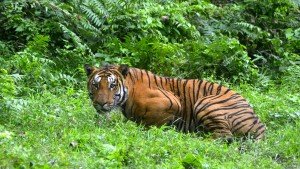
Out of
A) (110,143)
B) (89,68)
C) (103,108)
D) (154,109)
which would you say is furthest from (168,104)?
(110,143)

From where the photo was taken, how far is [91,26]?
11492mm

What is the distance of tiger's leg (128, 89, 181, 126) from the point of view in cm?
855

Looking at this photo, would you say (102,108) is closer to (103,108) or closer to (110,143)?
(103,108)

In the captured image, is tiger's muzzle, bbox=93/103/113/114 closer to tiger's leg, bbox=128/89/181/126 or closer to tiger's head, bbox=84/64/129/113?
tiger's head, bbox=84/64/129/113

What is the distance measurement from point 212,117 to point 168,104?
0.59 meters

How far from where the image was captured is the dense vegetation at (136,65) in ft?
22.6

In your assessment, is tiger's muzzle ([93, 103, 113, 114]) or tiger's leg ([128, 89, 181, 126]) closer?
tiger's muzzle ([93, 103, 113, 114])

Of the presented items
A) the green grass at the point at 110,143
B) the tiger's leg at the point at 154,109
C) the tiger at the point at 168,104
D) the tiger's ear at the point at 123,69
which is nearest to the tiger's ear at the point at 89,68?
the tiger at the point at 168,104

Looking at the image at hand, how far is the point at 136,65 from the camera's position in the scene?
11289mm

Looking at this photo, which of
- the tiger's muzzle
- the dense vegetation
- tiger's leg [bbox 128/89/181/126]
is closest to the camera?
the dense vegetation

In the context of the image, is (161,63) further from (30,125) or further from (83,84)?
(30,125)

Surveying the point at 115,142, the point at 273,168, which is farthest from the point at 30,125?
the point at 273,168

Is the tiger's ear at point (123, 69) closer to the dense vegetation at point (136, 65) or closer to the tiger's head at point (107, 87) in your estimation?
the tiger's head at point (107, 87)

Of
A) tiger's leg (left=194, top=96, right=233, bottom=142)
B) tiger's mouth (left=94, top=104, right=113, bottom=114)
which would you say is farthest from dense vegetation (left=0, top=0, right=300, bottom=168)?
tiger's leg (left=194, top=96, right=233, bottom=142)
